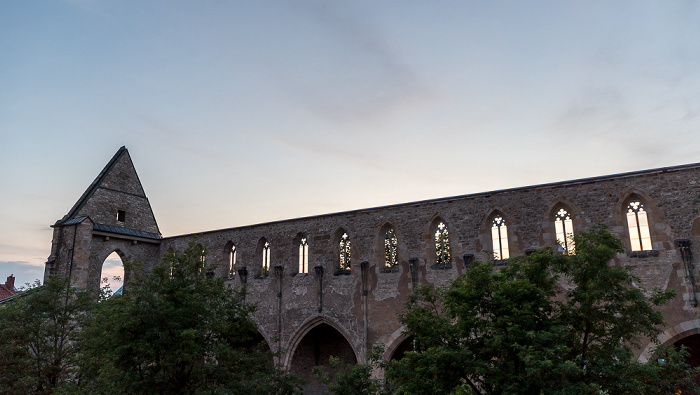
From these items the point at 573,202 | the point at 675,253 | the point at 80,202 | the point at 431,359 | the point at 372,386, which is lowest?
the point at 372,386

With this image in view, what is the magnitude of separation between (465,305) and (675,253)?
9.66 metres

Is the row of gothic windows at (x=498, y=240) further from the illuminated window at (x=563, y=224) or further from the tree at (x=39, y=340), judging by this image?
the tree at (x=39, y=340)

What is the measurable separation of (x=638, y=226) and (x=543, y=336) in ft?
32.9

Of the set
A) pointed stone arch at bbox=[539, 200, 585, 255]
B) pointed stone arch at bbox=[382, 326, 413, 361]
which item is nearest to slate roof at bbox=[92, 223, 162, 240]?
pointed stone arch at bbox=[382, 326, 413, 361]

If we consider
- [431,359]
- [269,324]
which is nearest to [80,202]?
[269,324]

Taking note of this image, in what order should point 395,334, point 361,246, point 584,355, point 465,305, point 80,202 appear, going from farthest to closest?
1. point 80,202
2. point 361,246
3. point 395,334
4. point 465,305
5. point 584,355

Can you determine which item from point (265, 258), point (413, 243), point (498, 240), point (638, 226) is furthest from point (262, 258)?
point (638, 226)

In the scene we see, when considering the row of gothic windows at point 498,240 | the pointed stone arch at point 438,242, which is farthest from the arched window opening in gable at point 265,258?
the pointed stone arch at point 438,242

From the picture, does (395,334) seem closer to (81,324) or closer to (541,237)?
(541,237)

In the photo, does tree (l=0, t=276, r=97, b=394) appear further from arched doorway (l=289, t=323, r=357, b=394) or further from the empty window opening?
arched doorway (l=289, t=323, r=357, b=394)

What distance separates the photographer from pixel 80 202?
87.4 feet

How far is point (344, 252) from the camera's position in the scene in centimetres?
2242

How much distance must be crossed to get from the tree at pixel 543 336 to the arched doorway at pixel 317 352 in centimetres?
1280

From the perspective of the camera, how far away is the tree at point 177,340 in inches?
455
